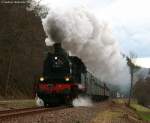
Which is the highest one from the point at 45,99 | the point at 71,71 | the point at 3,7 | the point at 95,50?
the point at 3,7

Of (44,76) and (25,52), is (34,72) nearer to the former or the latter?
(25,52)

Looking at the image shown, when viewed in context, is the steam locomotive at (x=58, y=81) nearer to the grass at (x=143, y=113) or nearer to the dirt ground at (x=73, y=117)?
the dirt ground at (x=73, y=117)

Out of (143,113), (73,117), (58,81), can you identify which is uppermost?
(58,81)

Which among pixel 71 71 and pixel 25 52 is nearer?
pixel 71 71

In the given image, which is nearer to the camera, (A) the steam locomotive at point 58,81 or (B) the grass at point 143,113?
(A) the steam locomotive at point 58,81

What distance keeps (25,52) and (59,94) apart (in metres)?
28.1

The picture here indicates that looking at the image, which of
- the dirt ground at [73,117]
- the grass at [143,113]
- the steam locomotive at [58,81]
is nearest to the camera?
the dirt ground at [73,117]

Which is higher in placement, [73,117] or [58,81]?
[58,81]

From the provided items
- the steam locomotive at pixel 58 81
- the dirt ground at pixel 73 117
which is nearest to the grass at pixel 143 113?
the steam locomotive at pixel 58 81

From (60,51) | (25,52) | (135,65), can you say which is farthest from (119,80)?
(135,65)

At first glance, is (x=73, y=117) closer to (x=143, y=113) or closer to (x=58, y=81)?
(x=58, y=81)

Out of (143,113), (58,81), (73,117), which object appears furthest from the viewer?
(143,113)

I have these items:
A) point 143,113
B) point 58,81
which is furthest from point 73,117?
point 143,113

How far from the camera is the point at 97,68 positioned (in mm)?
44750
